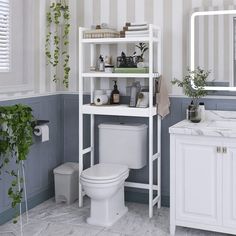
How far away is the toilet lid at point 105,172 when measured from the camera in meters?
3.42

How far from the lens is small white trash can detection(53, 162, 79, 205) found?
4.06m

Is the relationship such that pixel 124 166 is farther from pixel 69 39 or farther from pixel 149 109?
pixel 69 39

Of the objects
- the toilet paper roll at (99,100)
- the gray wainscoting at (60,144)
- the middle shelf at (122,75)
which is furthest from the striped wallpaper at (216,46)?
the toilet paper roll at (99,100)

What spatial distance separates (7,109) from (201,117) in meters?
1.67

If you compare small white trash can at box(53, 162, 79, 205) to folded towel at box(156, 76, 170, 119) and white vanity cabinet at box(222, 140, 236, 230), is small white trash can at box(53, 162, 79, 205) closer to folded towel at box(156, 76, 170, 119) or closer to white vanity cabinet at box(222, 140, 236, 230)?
folded towel at box(156, 76, 170, 119)

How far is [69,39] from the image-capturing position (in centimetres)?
434

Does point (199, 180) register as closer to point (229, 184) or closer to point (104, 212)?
point (229, 184)

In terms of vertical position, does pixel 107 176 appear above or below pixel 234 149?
below

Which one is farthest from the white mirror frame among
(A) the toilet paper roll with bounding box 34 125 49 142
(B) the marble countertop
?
(A) the toilet paper roll with bounding box 34 125 49 142

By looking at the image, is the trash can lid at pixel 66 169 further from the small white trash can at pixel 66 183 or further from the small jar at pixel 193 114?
the small jar at pixel 193 114

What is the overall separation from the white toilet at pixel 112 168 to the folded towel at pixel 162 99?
256 mm

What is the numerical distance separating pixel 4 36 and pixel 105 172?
1.49m

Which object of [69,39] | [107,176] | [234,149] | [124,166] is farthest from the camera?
[69,39]

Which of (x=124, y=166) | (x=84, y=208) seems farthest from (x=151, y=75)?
(x=84, y=208)
